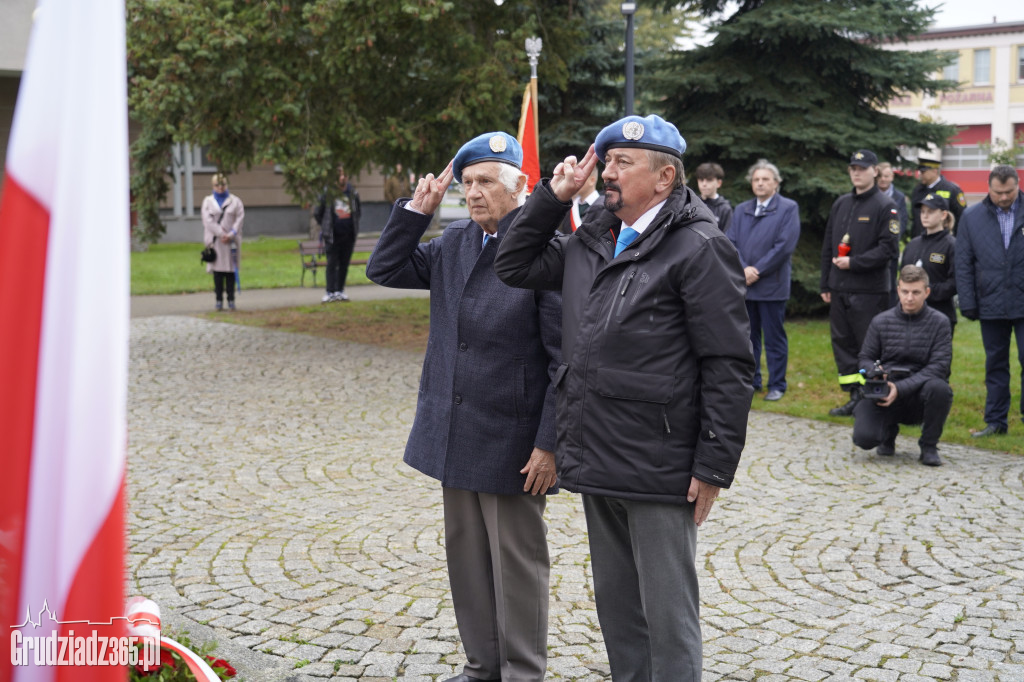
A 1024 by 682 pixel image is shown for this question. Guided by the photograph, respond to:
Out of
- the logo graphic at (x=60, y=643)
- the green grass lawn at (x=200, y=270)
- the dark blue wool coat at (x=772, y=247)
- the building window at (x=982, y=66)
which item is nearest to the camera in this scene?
the logo graphic at (x=60, y=643)

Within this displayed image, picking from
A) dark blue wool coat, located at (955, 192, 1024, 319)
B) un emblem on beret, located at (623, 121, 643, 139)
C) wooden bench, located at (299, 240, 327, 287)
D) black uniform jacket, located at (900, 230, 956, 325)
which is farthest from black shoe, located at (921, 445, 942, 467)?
wooden bench, located at (299, 240, 327, 287)

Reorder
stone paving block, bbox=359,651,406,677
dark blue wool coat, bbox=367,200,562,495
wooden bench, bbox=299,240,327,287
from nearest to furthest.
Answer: dark blue wool coat, bbox=367,200,562,495 → stone paving block, bbox=359,651,406,677 → wooden bench, bbox=299,240,327,287

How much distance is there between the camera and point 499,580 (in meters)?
3.91

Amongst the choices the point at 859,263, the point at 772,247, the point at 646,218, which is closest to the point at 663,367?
the point at 646,218

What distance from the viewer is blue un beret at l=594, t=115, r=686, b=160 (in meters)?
3.35

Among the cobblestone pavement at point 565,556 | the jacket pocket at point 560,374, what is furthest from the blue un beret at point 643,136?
the cobblestone pavement at point 565,556

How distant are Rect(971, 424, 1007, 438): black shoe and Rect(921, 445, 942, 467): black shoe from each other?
3.32 feet

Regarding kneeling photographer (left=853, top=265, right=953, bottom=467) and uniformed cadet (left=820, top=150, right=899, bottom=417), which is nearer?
kneeling photographer (left=853, top=265, right=953, bottom=467)

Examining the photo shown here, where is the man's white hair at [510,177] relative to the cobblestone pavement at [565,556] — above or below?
above

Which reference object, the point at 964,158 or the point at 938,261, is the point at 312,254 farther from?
the point at 964,158

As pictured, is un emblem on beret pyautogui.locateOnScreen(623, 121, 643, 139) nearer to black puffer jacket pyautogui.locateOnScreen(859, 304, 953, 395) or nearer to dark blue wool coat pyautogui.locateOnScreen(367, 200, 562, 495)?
dark blue wool coat pyautogui.locateOnScreen(367, 200, 562, 495)

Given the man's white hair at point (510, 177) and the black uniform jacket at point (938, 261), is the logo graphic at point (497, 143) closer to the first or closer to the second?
the man's white hair at point (510, 177)

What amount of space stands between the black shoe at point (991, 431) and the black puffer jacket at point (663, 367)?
6049 mm

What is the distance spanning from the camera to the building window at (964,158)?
5750 centimetres
